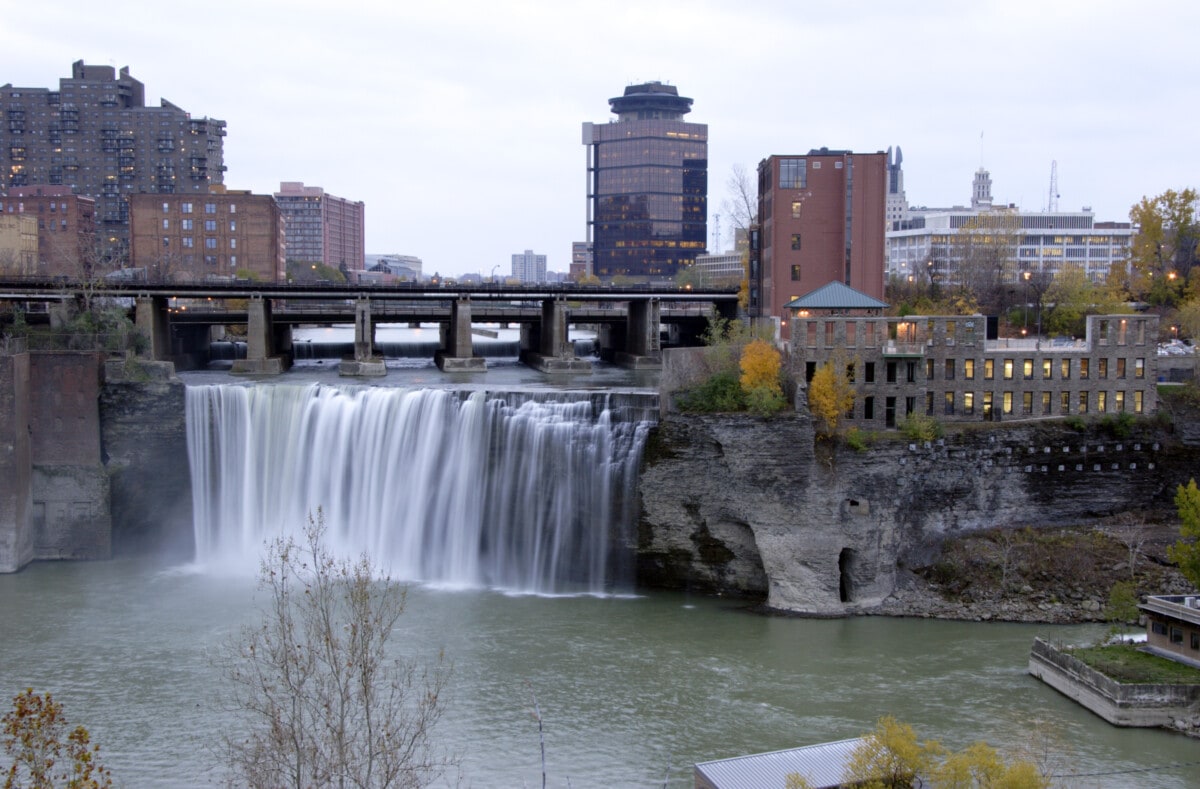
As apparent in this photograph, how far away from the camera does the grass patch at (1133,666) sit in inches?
1368

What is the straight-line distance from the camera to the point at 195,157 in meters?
179

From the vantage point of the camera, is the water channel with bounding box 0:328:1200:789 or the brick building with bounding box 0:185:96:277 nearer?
the water channel with bounding box 0:328:1200:789

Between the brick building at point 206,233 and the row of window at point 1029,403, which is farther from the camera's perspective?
the brick building at point 206,233

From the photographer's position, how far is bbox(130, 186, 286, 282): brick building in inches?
4749

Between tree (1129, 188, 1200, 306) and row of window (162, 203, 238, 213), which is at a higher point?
row of window (162, 203, 238, 213)

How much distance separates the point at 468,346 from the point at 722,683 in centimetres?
4808

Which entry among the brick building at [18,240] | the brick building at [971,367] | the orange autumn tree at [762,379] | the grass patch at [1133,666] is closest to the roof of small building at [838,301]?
the brick building at [971,367]

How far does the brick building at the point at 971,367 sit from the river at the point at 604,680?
37.6 feet

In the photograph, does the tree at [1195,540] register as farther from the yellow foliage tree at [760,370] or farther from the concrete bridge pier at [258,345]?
the concrete bridge pier at [258,345]

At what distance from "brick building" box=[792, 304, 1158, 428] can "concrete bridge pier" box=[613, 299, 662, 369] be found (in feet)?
112

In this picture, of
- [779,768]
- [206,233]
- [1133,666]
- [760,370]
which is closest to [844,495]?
[760,370]

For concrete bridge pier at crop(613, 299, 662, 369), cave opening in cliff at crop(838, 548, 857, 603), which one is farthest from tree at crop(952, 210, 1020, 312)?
cave opening in cliff at crop(838, 548, 857, 603)

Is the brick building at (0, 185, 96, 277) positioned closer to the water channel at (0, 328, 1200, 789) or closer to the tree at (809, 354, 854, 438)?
the water channel at (0, 328, 1200, 789)

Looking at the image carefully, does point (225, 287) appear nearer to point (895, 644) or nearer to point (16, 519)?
point (16, 519)
